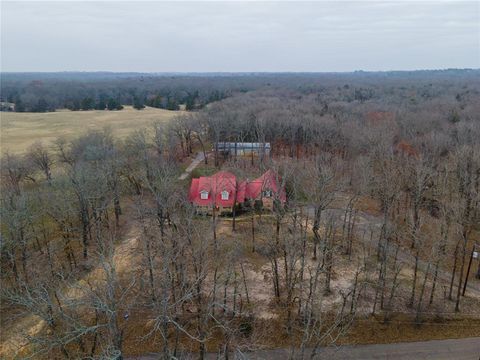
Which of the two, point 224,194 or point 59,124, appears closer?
point 224,194

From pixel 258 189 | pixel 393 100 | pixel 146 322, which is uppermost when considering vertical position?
pixel 393 100

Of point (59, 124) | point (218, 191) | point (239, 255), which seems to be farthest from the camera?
point (59, 124)

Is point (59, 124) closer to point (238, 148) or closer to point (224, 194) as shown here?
point (238, 148)

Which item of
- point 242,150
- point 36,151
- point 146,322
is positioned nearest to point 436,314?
point 146,322

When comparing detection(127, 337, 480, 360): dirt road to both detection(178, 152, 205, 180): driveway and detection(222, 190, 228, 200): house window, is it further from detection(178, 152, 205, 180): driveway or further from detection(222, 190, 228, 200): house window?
detection(178, 152, 205, 180): driveway

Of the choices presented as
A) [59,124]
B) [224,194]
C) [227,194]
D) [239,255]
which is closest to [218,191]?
[224,194]

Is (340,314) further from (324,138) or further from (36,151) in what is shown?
(36,151)

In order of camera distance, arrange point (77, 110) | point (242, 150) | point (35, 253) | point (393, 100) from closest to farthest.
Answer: point (35, 253) < point (242, 150) < point (393, 100) < point (77, 110)
